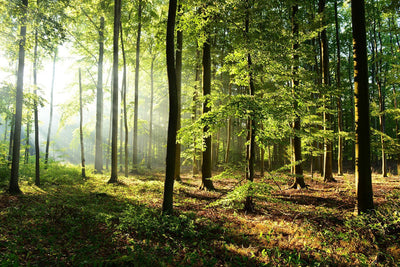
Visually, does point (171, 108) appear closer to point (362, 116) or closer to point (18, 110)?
point (362, 116)

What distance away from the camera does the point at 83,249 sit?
4.84 metres

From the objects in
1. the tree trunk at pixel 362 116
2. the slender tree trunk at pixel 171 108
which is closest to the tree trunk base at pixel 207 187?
the slender tree trunk at pixel 171 108

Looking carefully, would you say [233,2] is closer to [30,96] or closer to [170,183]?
[170,183]

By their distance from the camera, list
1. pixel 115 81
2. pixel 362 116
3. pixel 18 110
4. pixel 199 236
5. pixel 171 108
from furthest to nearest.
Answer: pixel 115 81 < pixel 18 110 < pixel 171 108 < pixel 362 116 < pixel 199 236

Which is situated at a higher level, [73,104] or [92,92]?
[92,92]

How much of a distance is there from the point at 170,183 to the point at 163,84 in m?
21.8

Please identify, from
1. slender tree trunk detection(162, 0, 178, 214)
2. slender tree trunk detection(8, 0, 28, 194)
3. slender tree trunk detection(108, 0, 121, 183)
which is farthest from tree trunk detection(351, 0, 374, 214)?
slender tree trunk detection(8, 0, 28, 194)

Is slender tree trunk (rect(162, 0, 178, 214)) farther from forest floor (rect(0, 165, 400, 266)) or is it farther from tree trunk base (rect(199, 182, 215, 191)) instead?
tree trunk base (rect(199, 182, 215, 191))

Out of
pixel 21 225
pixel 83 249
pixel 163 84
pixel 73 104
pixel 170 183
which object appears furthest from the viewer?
pixel 163 84

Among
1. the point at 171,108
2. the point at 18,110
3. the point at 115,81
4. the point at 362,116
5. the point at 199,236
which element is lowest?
the point at 199,236

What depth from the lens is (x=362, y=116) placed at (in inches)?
234

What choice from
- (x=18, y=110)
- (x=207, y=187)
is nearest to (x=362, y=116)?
(x=207, y=187)

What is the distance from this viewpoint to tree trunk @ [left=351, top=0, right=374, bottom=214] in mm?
5895

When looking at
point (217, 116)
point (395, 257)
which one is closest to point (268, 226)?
point (395, 257)
